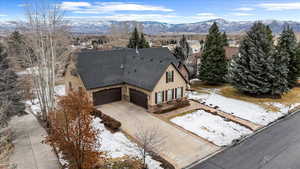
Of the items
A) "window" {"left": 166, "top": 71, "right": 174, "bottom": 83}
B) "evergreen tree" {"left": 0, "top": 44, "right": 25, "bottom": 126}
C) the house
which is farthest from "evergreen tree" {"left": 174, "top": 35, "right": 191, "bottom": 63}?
"evergreen tree" {"left": 0, "top": 44, "right": 25, "bottom": 126}

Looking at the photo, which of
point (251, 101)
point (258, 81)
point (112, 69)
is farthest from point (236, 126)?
point (112, 69)

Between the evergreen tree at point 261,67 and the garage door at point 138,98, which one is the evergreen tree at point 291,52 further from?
the garage door at point 138,98

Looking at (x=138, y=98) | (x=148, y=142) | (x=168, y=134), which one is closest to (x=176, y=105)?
(x=138, y=98)

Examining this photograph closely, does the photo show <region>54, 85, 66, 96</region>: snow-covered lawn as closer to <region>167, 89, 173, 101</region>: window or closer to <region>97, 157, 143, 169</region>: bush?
<region>167, 89, 173, 101</region>: window

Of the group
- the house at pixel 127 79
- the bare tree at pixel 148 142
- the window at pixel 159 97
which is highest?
the house at pixel 127 79

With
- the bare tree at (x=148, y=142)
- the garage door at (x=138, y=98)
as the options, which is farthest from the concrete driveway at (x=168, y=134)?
the garage door at (x=138, y=98)

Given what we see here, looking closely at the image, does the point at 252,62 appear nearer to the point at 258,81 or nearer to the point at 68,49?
the point at 258,81

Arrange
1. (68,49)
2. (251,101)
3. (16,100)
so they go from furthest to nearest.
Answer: (251,101) → (68,49) → (16,100)
